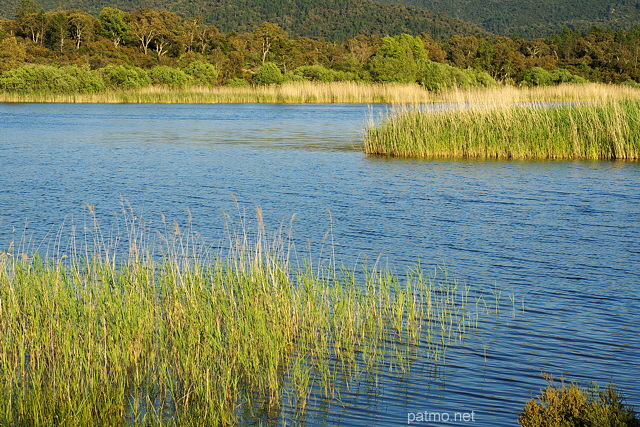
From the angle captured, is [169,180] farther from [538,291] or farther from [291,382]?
[291,382]

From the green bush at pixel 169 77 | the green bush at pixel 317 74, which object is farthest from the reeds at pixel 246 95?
the green bush at pixel 317 74

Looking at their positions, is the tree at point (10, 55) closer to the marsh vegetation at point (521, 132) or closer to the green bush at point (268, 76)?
the green bush at point (268, 76)

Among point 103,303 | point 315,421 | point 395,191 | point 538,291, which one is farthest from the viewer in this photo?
point 395,191

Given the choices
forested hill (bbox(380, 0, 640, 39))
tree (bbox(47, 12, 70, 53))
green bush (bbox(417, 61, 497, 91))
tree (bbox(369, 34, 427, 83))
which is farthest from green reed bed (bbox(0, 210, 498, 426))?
forested hill (bbox(380, 0, 640, 39))

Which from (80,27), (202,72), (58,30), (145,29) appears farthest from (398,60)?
(58,30)

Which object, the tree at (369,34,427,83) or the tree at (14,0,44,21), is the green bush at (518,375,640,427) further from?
the tree at (14,0,44,21)

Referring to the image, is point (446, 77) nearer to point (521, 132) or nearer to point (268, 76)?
point (268, 76)

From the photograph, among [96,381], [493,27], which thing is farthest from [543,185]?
[493,27]

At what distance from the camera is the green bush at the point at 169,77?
61.4 metres

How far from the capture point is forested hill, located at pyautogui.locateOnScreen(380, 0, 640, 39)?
159500mm

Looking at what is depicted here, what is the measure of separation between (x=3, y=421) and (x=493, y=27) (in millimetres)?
180446

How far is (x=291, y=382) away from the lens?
6.34 metres

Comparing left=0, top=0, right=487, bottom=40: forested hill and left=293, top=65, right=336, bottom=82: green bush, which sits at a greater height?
left=0, top=0, right=487, bottom=40: forested hill

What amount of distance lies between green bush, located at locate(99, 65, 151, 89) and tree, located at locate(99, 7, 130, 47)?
26670mm
